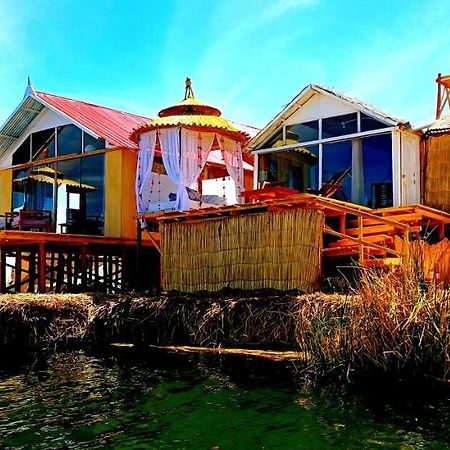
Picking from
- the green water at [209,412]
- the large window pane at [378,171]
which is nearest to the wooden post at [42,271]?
the green water at [209,412]

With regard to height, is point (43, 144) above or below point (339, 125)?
above

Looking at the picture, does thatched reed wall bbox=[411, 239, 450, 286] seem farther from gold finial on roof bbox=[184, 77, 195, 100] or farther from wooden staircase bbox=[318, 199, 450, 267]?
gold finial on roof bbox=[184, 77, 195, 100]

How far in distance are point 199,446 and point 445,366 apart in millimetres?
3501

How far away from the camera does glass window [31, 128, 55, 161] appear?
2167cm

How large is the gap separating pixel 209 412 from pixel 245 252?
523cm

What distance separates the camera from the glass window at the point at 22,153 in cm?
2242

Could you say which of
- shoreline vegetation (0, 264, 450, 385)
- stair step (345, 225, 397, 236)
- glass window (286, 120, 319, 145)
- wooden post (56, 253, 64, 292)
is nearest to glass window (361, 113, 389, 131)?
glass window (286, 120, 319, 145)

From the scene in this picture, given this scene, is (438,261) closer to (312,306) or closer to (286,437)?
(312,306)

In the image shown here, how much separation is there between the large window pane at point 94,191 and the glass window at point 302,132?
588cm

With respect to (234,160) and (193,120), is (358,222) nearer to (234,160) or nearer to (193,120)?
(234,160)

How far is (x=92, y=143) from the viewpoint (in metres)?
20.6

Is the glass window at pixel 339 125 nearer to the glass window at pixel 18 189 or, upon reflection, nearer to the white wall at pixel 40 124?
the white wall at pixel 40 124

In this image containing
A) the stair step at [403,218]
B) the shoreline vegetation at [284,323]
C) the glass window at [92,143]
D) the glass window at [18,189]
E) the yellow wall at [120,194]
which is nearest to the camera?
the shoreline vegetation at [284,323]

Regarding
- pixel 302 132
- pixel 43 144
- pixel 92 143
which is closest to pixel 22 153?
pixel 43 144
